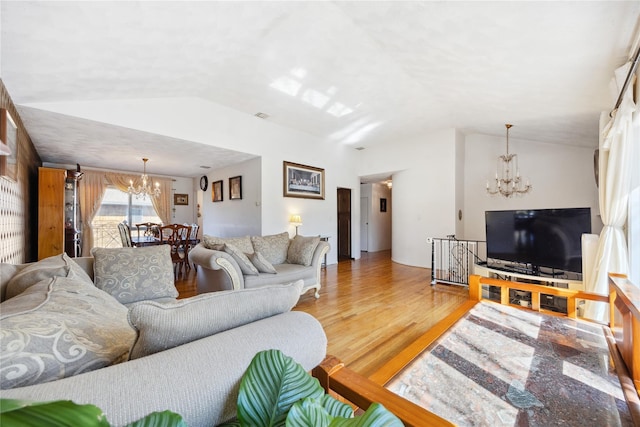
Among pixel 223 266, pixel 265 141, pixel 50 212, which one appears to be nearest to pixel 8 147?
pixel 223 266

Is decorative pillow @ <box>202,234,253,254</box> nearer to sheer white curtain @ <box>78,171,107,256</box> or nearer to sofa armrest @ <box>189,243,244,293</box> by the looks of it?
sofa armrest @ <box>189,243,244,293</box>

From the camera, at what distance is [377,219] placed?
848cm

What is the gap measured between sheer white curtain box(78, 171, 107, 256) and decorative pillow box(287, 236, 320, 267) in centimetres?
544

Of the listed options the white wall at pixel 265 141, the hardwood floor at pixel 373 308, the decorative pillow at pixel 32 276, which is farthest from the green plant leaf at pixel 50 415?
the white wall at pixel 265 141

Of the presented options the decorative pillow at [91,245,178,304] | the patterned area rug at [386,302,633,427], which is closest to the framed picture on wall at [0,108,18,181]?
the decorative pillow at [91,245,178,304]

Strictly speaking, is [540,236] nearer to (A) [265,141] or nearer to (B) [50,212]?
(A) [265,141]

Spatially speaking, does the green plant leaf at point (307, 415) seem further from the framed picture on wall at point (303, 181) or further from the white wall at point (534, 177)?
the white wall at point (534, 177)

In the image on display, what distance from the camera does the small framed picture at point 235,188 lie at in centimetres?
556

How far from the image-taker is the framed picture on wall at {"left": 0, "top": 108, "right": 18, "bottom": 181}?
6.40 feet

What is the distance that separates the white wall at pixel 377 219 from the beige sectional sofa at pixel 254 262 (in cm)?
473

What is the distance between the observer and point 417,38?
2.68 m

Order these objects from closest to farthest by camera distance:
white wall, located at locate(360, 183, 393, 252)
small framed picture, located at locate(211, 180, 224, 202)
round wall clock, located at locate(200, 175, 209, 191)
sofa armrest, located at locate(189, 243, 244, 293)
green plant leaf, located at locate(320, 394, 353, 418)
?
green plant leaf, located at locate(320, 394, 353, 418), sofa armrest, located at locate(189, 243, 244, 293), small framed picture, located at locate(211, 180, 224, 202), round wall clock, located at locate(200, 175, 209, 191), white wall, located at locate(360, 183, 393, 252)

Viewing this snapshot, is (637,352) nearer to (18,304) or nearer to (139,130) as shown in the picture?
(18,304)

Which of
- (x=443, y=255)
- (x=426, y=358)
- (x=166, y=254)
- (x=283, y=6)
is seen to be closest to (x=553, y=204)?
(x=443, y=255)
